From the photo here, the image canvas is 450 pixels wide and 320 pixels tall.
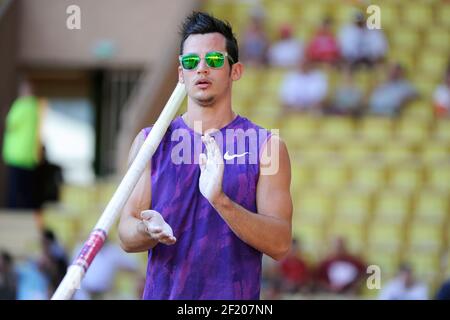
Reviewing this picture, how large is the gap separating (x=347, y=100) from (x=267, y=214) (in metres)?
11.1

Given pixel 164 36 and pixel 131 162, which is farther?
pixel 164 36

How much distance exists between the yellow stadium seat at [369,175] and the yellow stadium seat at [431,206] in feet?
1.95

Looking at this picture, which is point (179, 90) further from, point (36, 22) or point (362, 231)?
point (36, 22)

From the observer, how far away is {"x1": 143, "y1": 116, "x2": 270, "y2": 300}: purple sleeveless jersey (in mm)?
5168

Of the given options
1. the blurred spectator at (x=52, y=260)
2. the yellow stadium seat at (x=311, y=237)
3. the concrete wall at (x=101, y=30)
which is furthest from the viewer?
the concrete wall at (x=101, y=30)

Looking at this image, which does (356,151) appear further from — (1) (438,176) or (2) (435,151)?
(1) (438,176)

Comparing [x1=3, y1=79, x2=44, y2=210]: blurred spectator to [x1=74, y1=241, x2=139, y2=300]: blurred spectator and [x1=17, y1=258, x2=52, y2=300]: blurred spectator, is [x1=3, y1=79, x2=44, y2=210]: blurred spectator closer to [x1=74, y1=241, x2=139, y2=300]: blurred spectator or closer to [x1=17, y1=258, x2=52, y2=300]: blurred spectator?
[x1=74, y1=241, x2=139, y2=300]: blurred spectator

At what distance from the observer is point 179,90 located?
211 inches

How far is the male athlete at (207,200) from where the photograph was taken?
5.16m

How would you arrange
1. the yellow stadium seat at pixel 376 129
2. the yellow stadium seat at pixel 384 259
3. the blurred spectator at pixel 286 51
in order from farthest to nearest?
the blurred spectator at pixel 286 51 < the yellow stadium seat at pixel 376 129 < the yellow stadium seat at pixel 384 259

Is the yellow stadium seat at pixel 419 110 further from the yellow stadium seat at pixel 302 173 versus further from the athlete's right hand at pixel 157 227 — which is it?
the athlete's right hand at pixel 157 227

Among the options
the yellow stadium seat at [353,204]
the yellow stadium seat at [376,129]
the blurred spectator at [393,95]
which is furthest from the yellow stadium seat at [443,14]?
the yellow stadium seat at [353,204]

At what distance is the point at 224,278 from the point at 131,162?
1.89ft
